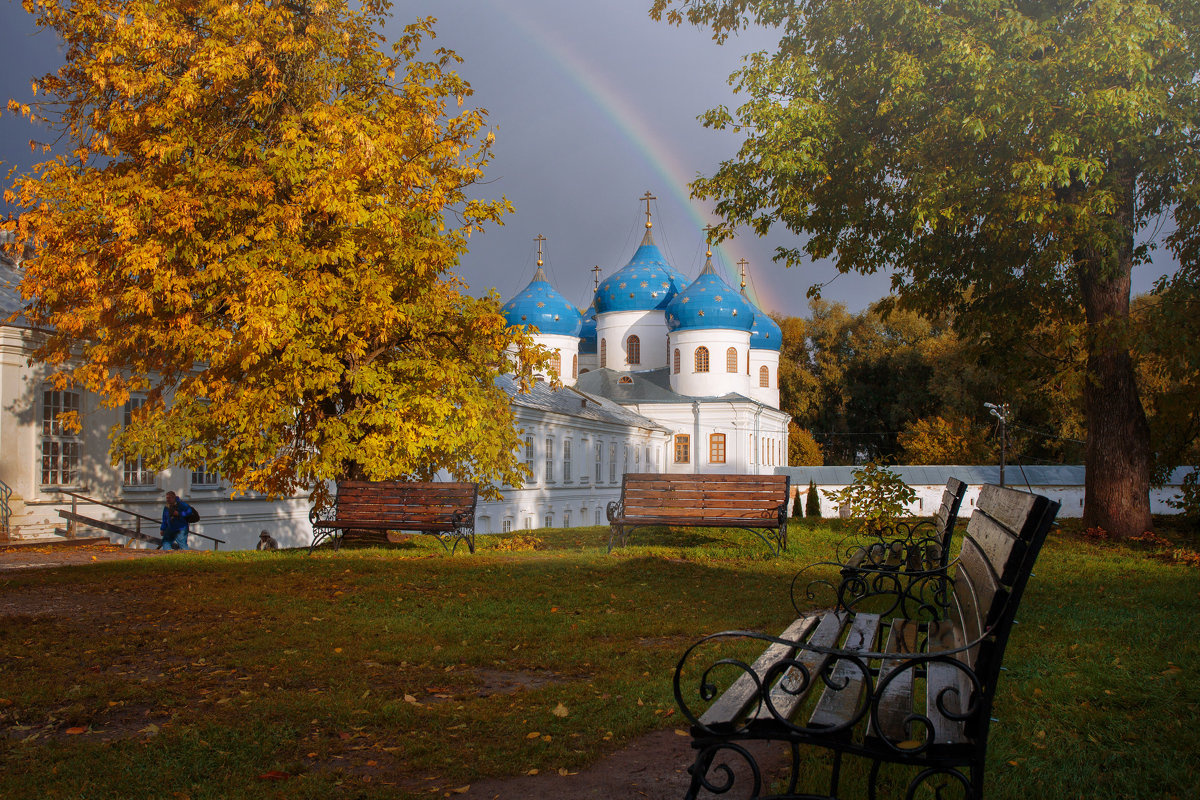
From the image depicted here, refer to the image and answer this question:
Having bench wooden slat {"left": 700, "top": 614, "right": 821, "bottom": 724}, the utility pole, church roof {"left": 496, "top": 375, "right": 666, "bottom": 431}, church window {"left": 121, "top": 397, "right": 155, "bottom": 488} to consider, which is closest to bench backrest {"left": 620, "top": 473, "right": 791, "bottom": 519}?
bench wooden slat {"left": 700, "top": 614, "right": 821, "bottom": 724}

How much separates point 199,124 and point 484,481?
266 inches

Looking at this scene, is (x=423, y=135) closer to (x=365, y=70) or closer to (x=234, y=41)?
(x=365, y=70)

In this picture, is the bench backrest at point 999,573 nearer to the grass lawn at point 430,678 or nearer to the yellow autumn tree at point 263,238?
the grass lawn at point 430,678

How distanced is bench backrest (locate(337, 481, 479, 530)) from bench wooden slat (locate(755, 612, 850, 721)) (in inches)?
349

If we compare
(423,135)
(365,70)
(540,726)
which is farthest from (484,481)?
(540,726)

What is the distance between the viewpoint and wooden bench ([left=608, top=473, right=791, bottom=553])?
12203 mm

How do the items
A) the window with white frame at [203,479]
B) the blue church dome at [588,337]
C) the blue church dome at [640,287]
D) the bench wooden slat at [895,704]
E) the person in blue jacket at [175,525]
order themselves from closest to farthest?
the bench wooden slat at [895,704], the person in blue jacket at [175,525], the window with white frame at [203,479], the blue church dome at [640,287], the blue church dome at [588,337]

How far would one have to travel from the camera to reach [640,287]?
5656 cm

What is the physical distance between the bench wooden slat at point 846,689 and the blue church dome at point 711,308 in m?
47.0

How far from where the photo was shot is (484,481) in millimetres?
15531

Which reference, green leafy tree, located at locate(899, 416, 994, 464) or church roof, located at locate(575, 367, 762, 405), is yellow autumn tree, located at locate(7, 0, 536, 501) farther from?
green leafy tree, located at locate(899, 416, 994, 464)

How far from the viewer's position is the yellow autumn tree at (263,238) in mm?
12422

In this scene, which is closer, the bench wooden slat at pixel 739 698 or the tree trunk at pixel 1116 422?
the bench wooden slat at pixel 739 698

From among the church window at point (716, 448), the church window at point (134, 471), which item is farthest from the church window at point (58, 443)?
the church window at point (716, 448)
